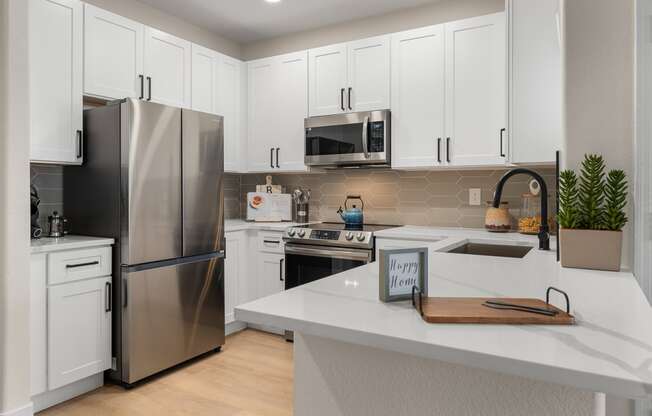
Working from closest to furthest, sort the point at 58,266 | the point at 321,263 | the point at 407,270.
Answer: the point at 407,270, the point at 58,266, the point at 321,263

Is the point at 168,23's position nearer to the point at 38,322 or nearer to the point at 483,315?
the point at 38,322

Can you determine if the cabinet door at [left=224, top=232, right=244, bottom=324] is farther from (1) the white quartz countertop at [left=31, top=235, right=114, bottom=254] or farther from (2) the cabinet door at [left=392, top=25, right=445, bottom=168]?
(2) the cabinet door at [left=392, top=25, right=445, bottom=168]

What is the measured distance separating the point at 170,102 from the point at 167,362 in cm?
193

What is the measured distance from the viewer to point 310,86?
361 cm

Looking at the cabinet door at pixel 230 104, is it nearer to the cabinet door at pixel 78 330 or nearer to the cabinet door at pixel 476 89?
the cabinet door at pixel 78 330

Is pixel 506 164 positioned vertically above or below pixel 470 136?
below

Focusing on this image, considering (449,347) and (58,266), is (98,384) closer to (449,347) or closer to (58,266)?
(58,266)

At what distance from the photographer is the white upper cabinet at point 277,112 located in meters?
3.68

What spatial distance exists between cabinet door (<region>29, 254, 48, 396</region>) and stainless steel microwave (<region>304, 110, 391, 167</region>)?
6.67ft

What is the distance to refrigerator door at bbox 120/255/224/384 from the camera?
257 centimetres

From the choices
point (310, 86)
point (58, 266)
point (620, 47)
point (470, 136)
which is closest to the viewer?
point (620, 47)

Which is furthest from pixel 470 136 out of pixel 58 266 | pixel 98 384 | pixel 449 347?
pixel 98 384

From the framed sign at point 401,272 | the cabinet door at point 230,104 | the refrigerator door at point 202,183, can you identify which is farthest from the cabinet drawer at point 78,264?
the framed sign at point 401,272

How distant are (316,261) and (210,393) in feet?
3.84
